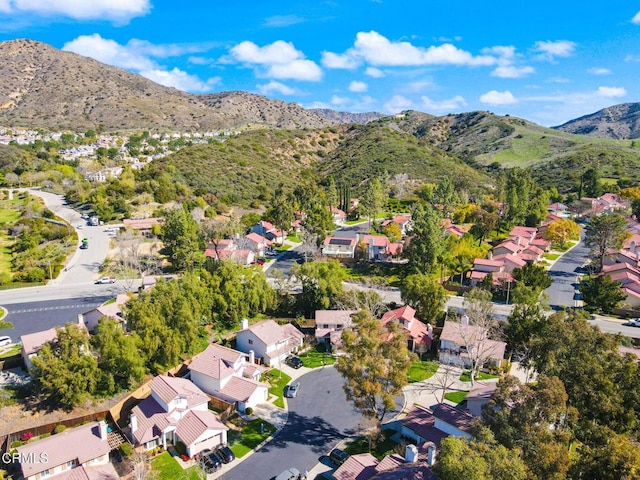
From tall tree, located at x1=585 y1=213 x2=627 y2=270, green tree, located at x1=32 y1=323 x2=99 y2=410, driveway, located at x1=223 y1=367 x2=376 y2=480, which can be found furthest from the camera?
tall tree, located at x1=585 y1=213 x2=627 y2=270

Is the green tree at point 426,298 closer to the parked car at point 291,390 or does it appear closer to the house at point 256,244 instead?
the parked car at point 291,390

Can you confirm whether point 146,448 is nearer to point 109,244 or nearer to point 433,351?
point 433,351

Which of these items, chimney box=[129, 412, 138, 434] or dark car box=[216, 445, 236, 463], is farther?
chimney box=[129, 412, 138, 434]

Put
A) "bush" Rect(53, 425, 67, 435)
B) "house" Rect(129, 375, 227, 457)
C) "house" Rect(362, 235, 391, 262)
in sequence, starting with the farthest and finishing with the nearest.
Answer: "house" Rect(362, 235, 391, 262)
"bush" Rect(53, 425, 67, 435)
"house" Rect(129, 375, 227, 457)

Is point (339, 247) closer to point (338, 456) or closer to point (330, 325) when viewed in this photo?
point (330, 325)

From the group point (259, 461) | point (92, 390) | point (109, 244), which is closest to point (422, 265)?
point (259, 461)

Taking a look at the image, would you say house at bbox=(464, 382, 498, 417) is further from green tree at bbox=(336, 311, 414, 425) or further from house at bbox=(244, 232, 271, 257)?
house at bbox=(244, 232, 271, 257)

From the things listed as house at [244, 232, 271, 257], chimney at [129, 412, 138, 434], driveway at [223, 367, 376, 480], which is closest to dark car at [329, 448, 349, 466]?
driveway at [223, 367, 376, 480]
